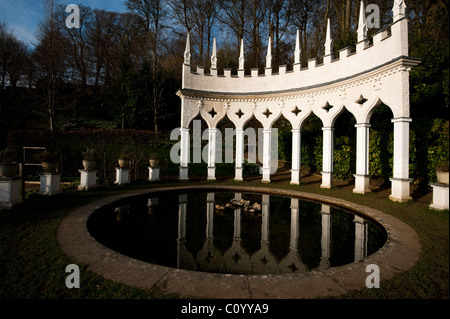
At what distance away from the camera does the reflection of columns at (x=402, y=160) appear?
27.0 feet

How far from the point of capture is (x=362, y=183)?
10016 mm

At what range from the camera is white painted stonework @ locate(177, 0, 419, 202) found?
8.34 m

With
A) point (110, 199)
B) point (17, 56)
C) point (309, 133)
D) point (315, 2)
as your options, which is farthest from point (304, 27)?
point (17, 56)

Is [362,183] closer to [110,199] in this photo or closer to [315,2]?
[110,199]

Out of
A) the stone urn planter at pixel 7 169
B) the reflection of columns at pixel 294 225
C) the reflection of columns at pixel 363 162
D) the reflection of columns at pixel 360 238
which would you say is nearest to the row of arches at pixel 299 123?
the reflection of columns at pixel 363 162

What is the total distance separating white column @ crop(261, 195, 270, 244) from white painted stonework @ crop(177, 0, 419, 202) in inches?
165

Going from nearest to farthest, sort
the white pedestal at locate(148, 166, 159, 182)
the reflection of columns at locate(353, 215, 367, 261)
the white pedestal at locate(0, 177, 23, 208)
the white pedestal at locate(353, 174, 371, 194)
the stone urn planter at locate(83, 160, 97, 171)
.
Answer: the reflection of columns at locate(353, 215, 367, 261)
the white pedestal at locate(0, 177, 23, 208)
the stone urn planter at locate(83, 160, 97, 171)
the white pedestal at locate(353, 174, 371, 194)
the white pedestal at locate(148, 166, 159, 182)

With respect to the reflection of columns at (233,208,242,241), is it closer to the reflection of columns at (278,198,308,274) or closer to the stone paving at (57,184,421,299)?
the reflection of columns at (278,198,308,274)

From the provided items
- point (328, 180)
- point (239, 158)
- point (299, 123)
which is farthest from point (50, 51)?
point (328, 180)

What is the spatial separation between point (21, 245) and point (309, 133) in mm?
16217

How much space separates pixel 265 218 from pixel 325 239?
1.92 meters

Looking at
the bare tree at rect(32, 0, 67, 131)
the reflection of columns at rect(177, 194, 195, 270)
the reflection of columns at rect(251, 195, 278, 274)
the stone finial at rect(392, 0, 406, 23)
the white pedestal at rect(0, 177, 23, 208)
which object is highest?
the bare tree at rect(32, 0, 67, 131)

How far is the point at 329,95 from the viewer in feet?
37.8

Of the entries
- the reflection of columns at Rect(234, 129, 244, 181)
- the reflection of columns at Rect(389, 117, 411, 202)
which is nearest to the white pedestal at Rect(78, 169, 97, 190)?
the reflection of columns at Rect(234, 129, 244, 181)
